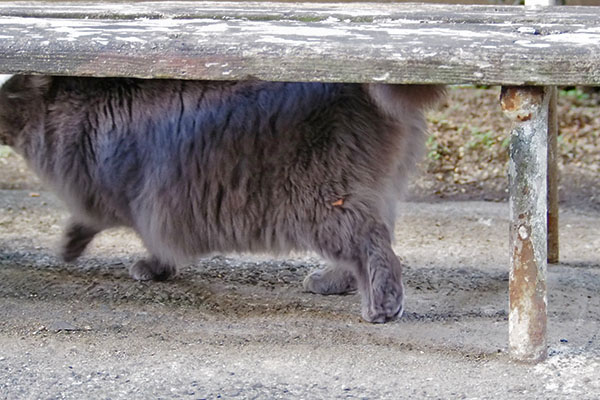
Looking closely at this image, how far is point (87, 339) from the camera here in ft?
9.48

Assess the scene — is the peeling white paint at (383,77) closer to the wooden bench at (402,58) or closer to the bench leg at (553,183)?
the wooden bench at (402,58)

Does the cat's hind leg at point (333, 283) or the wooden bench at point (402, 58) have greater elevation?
the wooden bench at point (402, 58)

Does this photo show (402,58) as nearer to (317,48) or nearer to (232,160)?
(317,48)

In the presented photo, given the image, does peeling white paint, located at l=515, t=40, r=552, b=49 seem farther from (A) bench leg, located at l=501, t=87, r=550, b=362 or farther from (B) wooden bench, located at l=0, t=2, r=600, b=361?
(A) bench leg, located at l=501, t=87, r=550, b=362

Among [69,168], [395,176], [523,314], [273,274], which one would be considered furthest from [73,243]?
[523,314]

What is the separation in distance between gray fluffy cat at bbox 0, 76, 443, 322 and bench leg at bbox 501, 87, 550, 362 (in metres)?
0.34

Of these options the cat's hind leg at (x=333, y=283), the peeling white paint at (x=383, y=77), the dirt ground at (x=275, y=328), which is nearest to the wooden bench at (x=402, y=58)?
the peeling white paint at (x=383, y=77)

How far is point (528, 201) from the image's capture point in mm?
2514

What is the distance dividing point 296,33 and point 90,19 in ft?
2.48

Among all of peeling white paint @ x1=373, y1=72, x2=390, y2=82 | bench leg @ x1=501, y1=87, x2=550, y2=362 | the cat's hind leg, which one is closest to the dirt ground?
the cat's hind leg

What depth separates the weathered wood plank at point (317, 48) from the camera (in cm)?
241

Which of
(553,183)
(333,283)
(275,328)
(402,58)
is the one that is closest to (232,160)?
(275,328)

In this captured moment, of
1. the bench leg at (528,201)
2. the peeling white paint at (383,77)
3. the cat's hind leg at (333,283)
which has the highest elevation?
the peeling white paint at (383,77)

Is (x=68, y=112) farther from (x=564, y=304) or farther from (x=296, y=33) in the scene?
(x=564, y=304)
